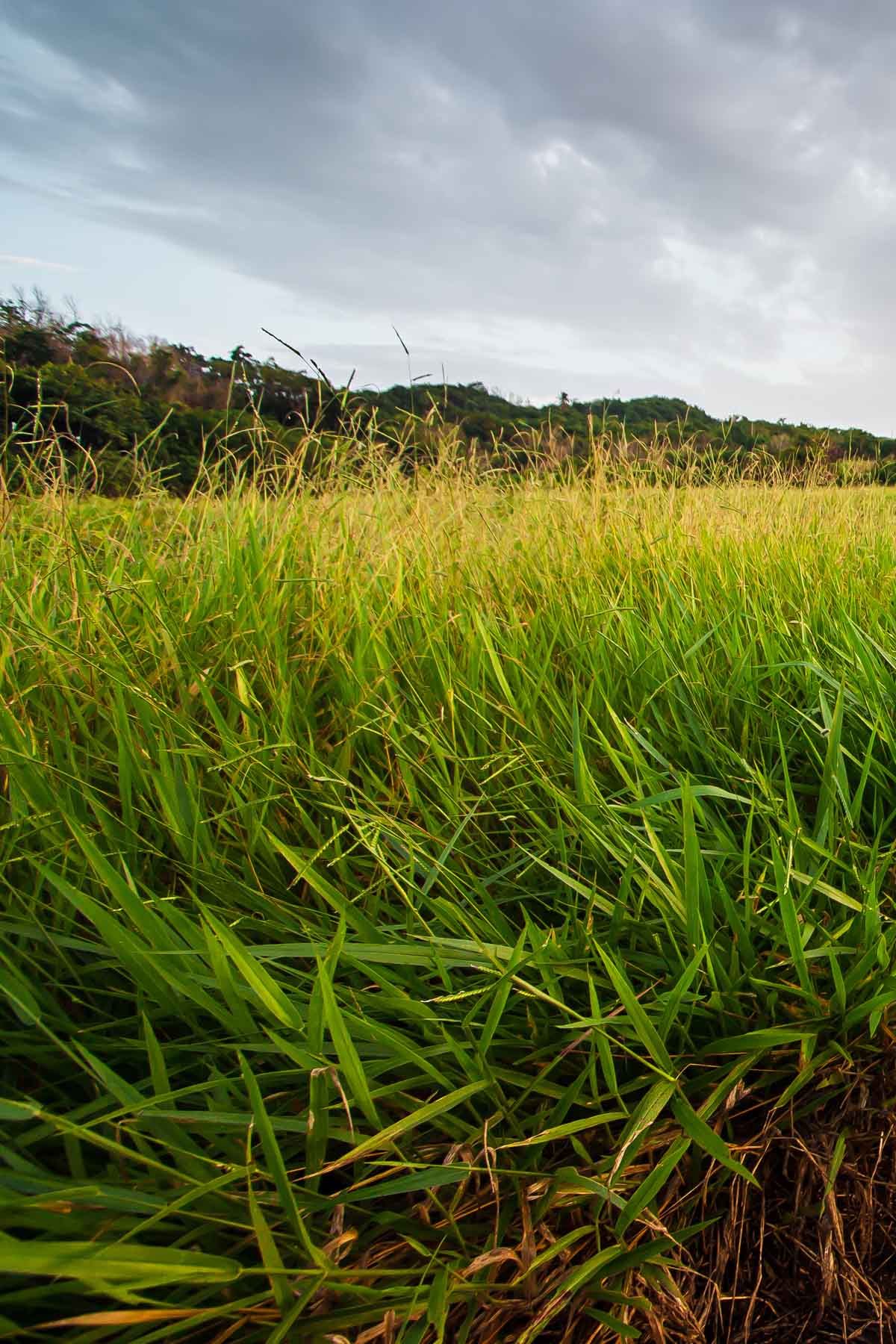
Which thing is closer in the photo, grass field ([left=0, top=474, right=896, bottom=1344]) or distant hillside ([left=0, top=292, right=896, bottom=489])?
grass field ([left=0, top=474, right=896, bottom=1344])

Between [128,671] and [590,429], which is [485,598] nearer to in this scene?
[128,671]

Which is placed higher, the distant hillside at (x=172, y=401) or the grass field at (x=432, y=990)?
the distant hillside at (x=172, y=401)

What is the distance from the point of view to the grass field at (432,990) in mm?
727

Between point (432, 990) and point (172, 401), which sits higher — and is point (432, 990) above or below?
below

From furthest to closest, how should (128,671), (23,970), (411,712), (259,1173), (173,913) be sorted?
(411,712), (128,671), (23,970), (173,913), (259,1173)

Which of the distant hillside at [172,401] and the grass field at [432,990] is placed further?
the distant hillside at [172,401]

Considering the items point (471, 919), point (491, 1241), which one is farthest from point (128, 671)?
point (491, 1241)

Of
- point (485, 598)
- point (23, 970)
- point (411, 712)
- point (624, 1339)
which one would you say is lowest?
point (624, 1339)

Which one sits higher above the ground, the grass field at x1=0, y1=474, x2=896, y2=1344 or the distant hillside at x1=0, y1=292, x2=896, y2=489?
the distant hillside at x1=0, y1=292, x2=896, y2=489

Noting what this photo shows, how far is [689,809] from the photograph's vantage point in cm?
98

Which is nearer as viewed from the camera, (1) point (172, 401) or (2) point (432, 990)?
(2) point (432, 990)

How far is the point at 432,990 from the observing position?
3.25 feet

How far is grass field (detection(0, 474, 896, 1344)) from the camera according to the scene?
727mm

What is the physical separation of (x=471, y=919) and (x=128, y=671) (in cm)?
80
